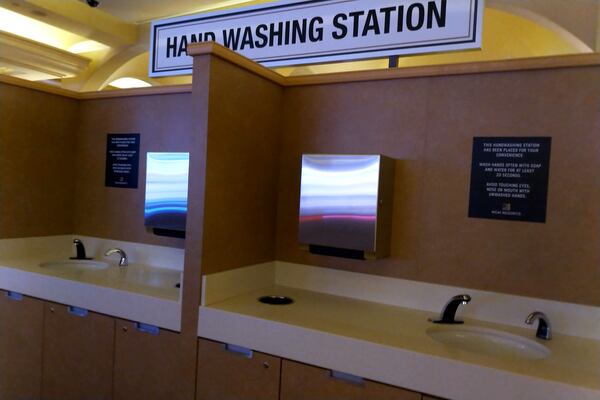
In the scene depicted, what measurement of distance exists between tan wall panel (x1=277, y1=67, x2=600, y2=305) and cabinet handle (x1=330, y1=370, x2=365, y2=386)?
67 centimetres

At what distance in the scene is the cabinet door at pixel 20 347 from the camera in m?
2.64

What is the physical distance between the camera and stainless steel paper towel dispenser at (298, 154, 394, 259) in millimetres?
2133

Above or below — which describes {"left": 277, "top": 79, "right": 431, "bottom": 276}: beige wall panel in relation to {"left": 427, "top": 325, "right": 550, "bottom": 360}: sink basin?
above

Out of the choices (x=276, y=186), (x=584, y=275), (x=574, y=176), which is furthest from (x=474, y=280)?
(x=276, y=186)

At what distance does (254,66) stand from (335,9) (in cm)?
51

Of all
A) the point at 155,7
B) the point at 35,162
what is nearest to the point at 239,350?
the point at 35,162

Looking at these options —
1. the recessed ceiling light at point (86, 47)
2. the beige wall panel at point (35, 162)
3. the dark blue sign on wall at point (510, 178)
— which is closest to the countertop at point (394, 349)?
the dark blue sign on wall at point (510, 178)

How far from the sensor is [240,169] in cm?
229

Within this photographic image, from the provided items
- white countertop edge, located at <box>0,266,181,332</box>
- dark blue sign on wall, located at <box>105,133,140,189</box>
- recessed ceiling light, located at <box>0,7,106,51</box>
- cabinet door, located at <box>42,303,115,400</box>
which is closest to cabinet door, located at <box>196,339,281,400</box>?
white countertop edge, located at <box>0,266,181,332</box>

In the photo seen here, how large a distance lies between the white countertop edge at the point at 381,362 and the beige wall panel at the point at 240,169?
1.02 ft

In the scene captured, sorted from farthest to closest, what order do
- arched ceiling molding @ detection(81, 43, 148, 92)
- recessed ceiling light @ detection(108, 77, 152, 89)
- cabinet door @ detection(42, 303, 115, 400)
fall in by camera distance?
recessed ceiling light @ detection(108, 77, 152, 89), arched ceiling molding @ detection(81, 43, 148, 92), cabinet door @ detection(42, 303, 115, 400)

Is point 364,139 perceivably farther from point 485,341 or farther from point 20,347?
point 20,347

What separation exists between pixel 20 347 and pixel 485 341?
253 cm

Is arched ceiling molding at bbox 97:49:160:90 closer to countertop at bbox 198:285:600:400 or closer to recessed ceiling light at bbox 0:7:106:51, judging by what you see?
recessed ceiling light at bbox 0:7:106:51
